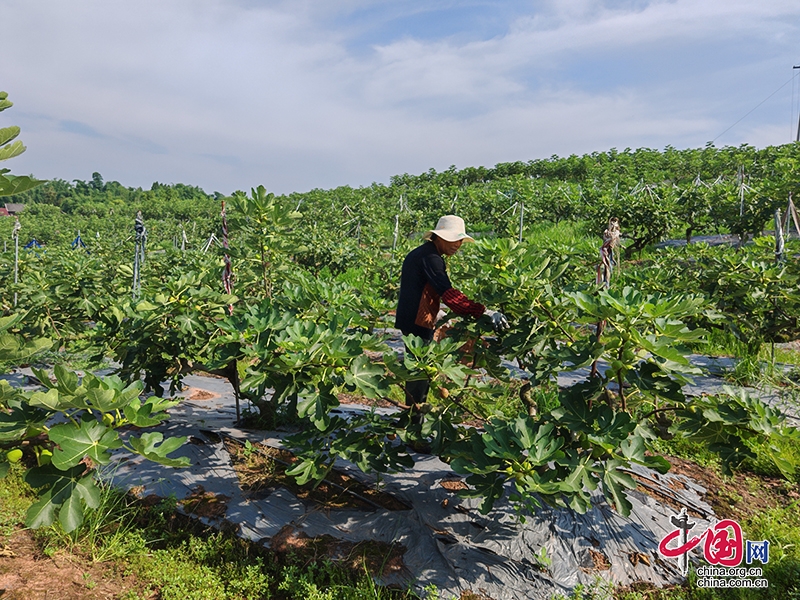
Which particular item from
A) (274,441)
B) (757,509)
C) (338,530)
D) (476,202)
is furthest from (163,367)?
(476,202)

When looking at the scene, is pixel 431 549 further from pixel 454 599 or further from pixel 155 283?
pixel 155 283

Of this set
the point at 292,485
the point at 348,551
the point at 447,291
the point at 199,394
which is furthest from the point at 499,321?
the point at 199,394

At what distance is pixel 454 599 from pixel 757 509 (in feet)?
6.54

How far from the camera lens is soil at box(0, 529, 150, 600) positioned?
236cm

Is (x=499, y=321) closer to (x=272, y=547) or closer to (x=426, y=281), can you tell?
(x=426, y=281)

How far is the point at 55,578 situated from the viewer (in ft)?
8.06

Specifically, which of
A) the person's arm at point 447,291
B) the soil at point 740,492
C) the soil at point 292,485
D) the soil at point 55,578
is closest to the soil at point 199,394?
the soil at point 292,485

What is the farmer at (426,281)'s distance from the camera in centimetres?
321

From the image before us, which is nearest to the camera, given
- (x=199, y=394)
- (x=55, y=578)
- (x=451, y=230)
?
(x=55, y=578)

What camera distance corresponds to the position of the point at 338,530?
2.72 m

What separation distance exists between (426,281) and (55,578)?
252 centimetres

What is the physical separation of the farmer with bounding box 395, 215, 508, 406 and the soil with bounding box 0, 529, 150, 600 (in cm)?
185

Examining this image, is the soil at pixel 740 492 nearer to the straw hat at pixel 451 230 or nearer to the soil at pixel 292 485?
the soil at pixel 292 485

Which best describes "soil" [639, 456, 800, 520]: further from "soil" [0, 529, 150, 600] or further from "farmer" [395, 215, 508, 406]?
"soil" [0, 529, 150, 600]
